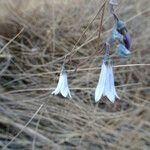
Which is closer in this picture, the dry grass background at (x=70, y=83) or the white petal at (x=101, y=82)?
the white petal at (x=101, y=82)

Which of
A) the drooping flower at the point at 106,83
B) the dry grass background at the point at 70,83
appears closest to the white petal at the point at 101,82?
the drooping flower at the point at 106,83

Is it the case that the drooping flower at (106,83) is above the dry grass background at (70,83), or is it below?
below

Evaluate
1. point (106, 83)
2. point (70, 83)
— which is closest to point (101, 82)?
point (106, 83)

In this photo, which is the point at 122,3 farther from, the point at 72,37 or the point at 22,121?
the point at 22,121

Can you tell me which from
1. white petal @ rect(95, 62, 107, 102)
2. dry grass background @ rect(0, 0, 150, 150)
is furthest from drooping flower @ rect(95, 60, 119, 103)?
dry grass background @ rect(0, 0, 150, 150)

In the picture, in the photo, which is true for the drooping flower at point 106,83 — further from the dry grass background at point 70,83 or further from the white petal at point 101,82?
the dry grass background at point 70,83

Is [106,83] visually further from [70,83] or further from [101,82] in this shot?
[70,83]

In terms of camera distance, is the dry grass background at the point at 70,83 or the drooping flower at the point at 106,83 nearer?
the drooping flower at the point at 106,83

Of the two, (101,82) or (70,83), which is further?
(70,83)
